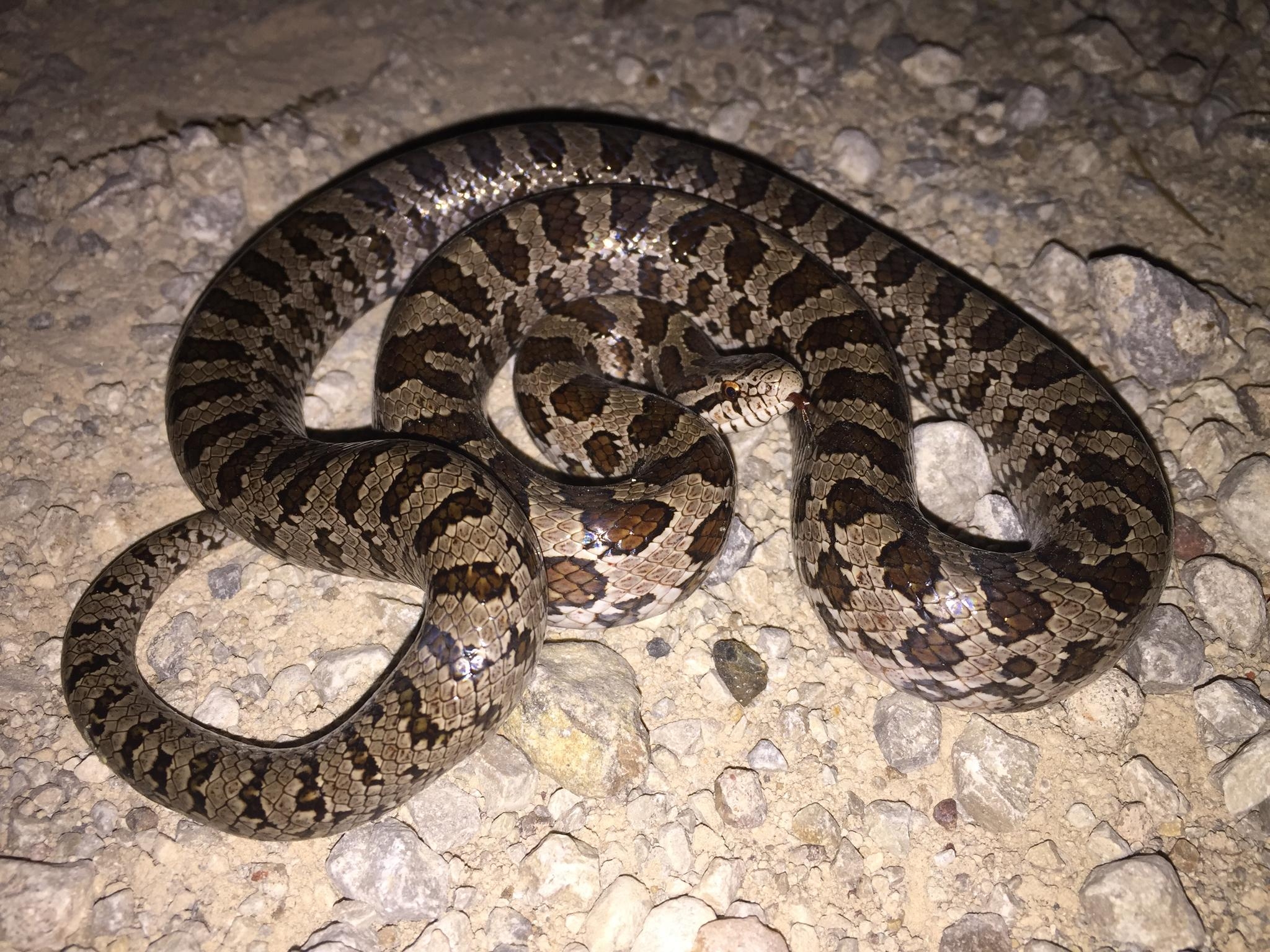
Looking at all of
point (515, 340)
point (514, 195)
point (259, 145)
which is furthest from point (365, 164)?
point (515, 340)

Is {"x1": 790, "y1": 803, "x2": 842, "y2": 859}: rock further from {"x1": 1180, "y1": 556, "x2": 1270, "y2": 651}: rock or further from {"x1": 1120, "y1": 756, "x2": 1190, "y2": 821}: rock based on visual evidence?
{"x1": 1180, "y1": 556, "x2": 1270, "y2": 651}: rock

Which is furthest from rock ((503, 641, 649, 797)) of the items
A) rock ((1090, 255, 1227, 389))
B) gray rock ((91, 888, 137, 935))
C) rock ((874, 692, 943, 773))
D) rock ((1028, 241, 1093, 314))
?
rock ((1028, 241, 1093, 314))

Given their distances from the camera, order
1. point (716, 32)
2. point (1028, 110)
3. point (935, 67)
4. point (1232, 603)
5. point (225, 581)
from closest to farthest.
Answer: point (1232, 603), point (225, 581), point (1028, 110), point (935, 67), point (716, 32)

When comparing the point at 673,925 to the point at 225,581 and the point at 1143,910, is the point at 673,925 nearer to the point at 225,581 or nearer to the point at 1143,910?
the point at 1143,910

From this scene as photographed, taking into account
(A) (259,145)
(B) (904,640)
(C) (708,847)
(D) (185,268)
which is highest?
(A) (259,145)

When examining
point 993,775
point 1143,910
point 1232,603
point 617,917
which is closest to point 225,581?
point 617,917

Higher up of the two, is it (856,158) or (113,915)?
(856,158)

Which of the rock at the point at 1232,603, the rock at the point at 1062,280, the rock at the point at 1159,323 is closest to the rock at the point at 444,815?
the rock at the point at 1232,603

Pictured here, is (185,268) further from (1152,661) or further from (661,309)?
(1152,661)
